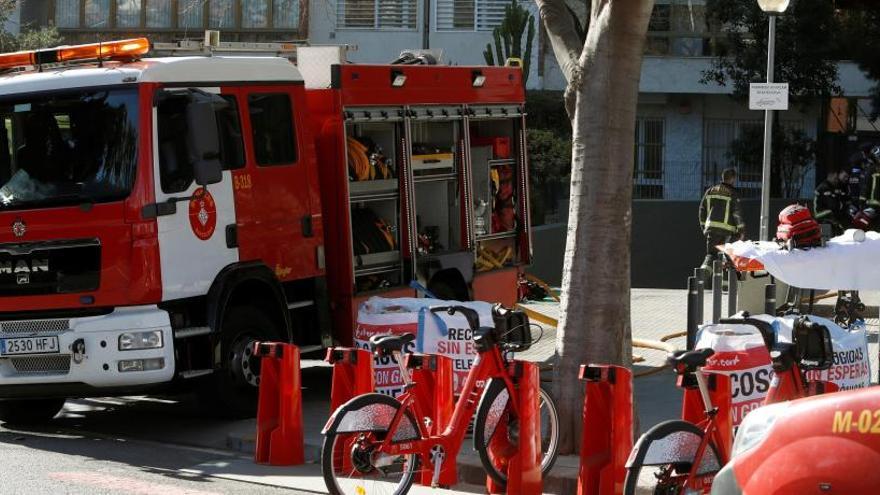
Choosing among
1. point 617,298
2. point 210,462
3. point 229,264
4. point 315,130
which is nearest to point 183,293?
point 229,264

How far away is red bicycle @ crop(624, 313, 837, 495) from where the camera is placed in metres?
7.21

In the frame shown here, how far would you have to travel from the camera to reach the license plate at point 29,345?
10.6 m

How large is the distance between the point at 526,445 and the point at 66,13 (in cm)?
3137

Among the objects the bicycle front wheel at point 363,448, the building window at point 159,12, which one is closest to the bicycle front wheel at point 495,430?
the bicycle front wheel at point 363,448

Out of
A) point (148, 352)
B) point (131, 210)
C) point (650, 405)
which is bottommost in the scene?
point (650, 405)

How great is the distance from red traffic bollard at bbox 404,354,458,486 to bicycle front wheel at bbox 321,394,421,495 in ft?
2.15

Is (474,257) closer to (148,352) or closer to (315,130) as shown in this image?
(315,130)

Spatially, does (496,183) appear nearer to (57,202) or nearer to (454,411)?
(57,202)

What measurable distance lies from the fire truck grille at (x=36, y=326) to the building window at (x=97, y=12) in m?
27.7

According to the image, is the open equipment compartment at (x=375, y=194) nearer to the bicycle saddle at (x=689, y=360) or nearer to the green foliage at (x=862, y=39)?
the bicycle saddle at (x=689, y=360)

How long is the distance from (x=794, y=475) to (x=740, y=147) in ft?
101

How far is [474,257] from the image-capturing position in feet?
46.3

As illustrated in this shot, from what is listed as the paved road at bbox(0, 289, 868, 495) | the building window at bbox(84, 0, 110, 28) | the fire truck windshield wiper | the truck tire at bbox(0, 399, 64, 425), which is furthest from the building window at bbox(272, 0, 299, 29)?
the fire truck windshield wiper

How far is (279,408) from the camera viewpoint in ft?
32.2
